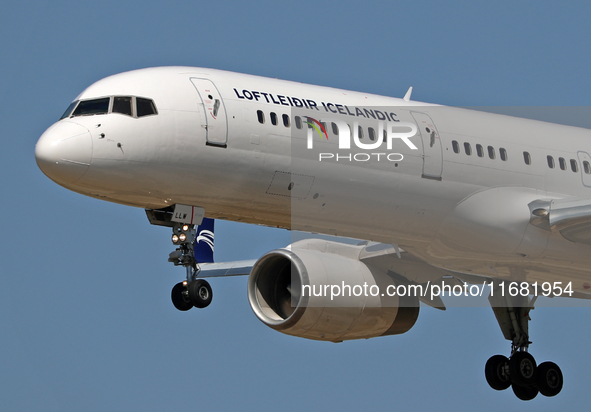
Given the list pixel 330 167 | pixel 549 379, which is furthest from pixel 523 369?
pixel 330 167

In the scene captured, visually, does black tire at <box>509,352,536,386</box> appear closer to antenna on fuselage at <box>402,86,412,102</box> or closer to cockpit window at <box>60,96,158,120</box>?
antenna on fuselage at <box>402,86,412,102</box>

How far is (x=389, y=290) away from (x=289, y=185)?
5566mm

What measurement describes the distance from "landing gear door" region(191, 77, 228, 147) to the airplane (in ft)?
0.08

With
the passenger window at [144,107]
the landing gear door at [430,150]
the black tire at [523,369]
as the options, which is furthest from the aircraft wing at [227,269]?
the passenger window at [144,107]

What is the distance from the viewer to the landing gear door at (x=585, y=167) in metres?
22.2

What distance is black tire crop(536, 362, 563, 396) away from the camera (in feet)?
77.4

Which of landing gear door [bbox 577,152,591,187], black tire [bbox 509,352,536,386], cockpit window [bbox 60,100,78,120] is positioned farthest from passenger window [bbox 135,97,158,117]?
black tire [bbox 509,352,536,386]

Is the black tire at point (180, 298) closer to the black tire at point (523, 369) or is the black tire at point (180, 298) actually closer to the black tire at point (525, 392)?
the black tire at point (523, 369)

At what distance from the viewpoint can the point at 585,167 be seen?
73.6 feet

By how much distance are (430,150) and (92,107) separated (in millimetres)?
6325

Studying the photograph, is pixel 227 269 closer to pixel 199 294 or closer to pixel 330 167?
pixel 199 294

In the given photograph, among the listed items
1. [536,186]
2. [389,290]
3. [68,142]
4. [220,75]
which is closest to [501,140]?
[536,186]

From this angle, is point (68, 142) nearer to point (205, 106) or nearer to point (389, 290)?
point (205, 106)

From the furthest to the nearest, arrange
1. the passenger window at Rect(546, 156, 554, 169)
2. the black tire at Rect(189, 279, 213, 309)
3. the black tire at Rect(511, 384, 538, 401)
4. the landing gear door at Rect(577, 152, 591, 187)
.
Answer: the black tire at Rect(511, 384, 538, 401), the landing gear door at Rect(577, 152, 591, 187), the passenger window at Rect(546, 156, 554, 169), the black tire at Rect(189, 279, 213, 309)
